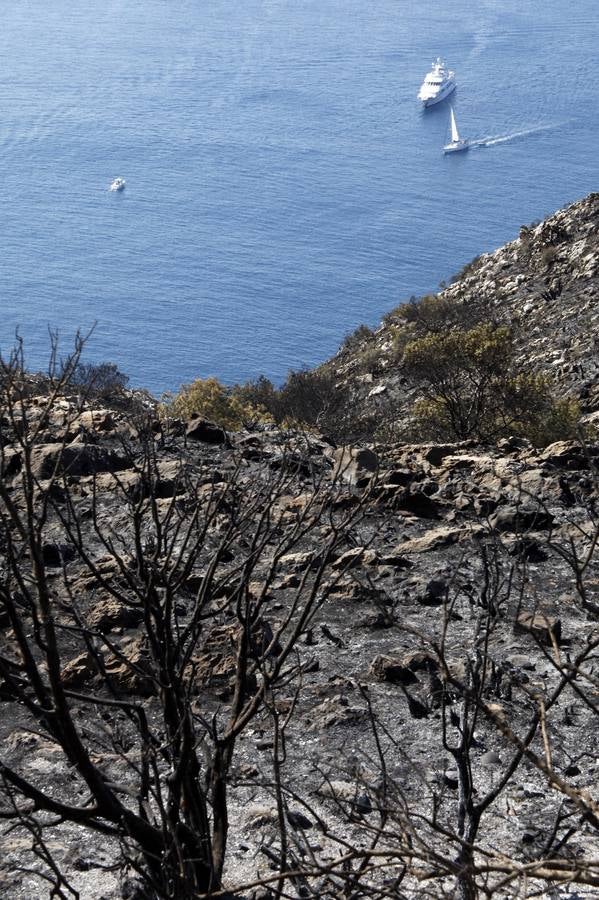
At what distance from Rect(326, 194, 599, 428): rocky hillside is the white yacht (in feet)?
216

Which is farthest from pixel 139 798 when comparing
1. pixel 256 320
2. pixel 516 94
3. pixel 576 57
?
pixel 576 57

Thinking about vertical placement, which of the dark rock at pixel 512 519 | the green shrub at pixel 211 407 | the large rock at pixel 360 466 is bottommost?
the dark rock at pixel 512 519

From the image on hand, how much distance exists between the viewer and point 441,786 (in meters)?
7.57

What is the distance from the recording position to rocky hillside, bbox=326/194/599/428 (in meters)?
24.7

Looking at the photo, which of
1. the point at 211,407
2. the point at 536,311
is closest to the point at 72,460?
the point at 211,407

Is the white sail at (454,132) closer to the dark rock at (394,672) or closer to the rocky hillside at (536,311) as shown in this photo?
the rocky hillside at (536,311)

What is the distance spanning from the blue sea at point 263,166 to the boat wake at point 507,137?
289 millimetres

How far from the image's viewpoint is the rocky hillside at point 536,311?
24.7m

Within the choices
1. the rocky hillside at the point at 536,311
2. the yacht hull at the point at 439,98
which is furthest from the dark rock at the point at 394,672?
the yacht hull at the point at 439,98

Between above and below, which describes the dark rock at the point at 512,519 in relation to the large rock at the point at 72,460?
below

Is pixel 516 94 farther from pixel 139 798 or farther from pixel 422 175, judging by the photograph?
pixel 139 798

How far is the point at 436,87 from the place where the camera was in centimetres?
10206

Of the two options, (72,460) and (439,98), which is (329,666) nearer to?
(72,460)

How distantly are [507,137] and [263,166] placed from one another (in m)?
22.1
